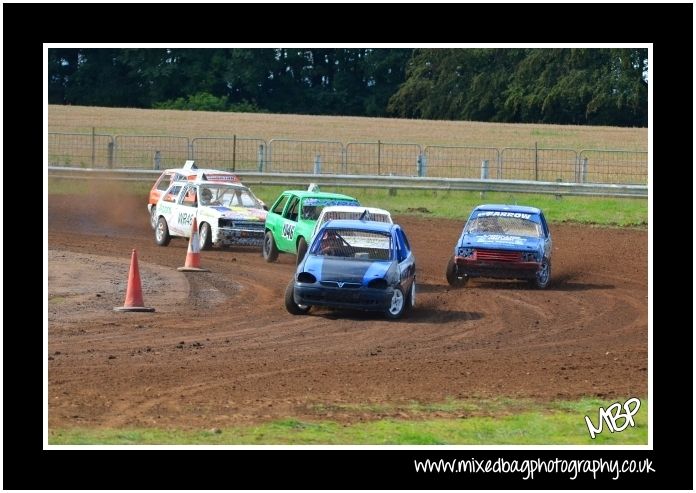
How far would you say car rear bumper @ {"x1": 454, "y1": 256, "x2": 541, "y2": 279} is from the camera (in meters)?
20.9

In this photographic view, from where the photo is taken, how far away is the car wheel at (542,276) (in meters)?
21.1

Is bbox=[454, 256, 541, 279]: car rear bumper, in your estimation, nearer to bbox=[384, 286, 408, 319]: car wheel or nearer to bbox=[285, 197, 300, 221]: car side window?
bbox=[384, 286, 408, 319]: car wheel

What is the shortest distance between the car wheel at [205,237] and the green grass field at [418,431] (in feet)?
44.2

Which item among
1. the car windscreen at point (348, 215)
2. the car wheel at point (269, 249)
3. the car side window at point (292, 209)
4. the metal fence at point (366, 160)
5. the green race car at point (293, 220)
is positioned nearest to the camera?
the car windscreen at point (348, 215)

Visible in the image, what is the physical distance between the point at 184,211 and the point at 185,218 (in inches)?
6.1

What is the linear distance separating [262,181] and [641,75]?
21.4 m

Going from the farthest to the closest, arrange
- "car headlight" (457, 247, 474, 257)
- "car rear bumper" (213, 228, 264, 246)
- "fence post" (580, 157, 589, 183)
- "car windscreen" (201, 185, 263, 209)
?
"fence post" (580, 157, 589, 183), "car windscreen" (201, 185, 263, 209), "car rear bumper" (213, 228, 264, 246), "car headlight" (457, 247, 474, 257)

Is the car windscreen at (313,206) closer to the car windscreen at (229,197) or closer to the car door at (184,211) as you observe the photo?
the car windscreen at (229,197)

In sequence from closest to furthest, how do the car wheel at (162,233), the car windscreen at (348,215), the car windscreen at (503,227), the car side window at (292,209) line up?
the car windscreen at (348,215) → the car windscreen at (503,227) → the car side window at (292,209) → the car wheel at (162,233)

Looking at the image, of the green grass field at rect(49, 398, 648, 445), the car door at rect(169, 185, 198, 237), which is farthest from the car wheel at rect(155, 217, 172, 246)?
the green grass field at rect(49, 398, 648, 445)

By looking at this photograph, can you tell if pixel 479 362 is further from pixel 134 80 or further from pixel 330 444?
pixel 134 80

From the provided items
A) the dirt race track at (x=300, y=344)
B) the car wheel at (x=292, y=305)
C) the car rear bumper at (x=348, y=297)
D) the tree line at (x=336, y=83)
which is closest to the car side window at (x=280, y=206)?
the dirt race track at (x=300, y=344)

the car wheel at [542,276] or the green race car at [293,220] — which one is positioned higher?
the green race car at [293,220]

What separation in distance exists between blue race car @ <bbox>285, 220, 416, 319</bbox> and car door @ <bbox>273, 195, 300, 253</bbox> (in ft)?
13.4
